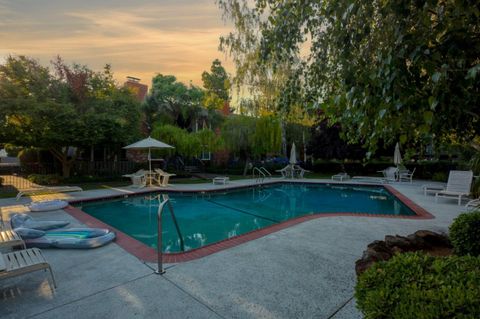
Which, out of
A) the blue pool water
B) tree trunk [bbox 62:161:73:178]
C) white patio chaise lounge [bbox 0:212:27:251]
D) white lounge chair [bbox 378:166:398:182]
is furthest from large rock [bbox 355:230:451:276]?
tree trunk [bbox 62:161:73:178]

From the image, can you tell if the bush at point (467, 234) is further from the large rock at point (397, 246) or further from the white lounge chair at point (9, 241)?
the white lounge chair at point (9, 241)

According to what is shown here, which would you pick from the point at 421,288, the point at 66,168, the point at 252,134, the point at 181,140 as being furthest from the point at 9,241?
the point at 252,134

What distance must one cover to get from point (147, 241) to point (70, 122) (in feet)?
29.5

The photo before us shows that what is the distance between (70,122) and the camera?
39.9ft

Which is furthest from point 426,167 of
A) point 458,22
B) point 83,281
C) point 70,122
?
point 70,122

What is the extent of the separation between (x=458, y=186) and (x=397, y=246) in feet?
25.1

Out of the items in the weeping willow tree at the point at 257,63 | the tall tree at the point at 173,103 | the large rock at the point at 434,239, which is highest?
the tall tree at the point at 173,103

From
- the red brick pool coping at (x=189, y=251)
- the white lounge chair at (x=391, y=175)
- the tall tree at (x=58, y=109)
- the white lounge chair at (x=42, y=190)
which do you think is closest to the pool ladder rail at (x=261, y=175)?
the white lounge chair at (x=391, y=175)

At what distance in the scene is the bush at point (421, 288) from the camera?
1537mm

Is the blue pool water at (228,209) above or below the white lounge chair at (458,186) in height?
below

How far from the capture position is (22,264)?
3.06 metres

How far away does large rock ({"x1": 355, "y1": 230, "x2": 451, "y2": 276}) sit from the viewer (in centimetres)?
338

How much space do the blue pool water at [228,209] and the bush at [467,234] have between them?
15.5ft

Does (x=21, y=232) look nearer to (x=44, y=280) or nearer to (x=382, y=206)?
(x=44, y=280)
